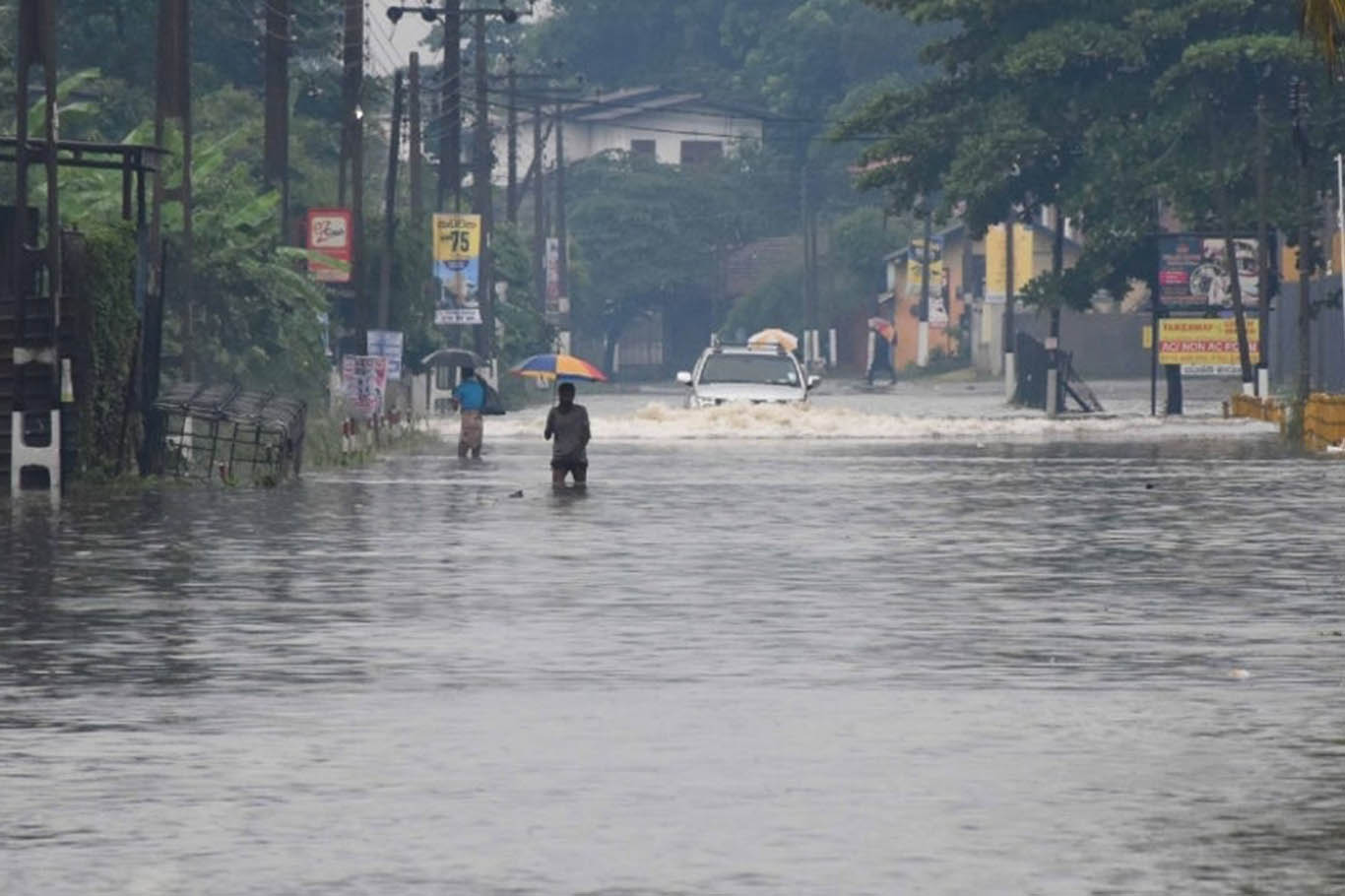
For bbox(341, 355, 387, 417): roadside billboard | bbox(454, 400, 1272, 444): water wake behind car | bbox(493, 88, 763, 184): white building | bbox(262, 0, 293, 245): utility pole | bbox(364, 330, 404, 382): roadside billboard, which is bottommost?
bbox(454, 400, 1272, 444): water wake behind car

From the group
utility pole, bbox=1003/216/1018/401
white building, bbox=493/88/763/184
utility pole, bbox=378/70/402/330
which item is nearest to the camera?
utility pole, bbox=378/70/402/330

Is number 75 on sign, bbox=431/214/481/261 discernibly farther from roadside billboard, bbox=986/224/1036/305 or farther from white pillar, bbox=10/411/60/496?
white pillar, bbox=10/411/60/496

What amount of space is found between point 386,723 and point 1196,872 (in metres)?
4.85

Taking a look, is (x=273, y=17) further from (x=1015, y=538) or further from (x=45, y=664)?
(x=45, y=664)

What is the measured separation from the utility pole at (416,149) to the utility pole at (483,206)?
3.45 metres

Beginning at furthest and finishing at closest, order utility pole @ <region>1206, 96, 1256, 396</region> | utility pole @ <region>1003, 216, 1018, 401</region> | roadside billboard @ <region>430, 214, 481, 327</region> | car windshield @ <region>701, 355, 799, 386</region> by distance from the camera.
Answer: utility pole @ <region>1003, 216, 1018, 401</region>, roadside billboard @ <region>430, 214, 481, 327</region>, utility pole @ <region>1206, 96, 1256, 396</region>, car windshield @ <region>701, 355, 799, 386</region>

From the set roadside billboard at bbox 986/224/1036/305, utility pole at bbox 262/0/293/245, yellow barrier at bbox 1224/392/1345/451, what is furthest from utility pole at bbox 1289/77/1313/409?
roadside billboard at bbox 986/224/1036/305

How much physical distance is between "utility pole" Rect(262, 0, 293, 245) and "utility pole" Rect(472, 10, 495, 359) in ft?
81.7

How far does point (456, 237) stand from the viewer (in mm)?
79438

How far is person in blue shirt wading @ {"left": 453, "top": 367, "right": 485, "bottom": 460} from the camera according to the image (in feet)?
158

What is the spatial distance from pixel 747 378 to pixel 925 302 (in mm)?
67386

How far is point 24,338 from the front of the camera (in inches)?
1373

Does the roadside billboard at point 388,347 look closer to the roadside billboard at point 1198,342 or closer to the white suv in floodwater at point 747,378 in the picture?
the white suv in floodwater at point 747,378

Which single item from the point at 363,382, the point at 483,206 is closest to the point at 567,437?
the point at 363,382
